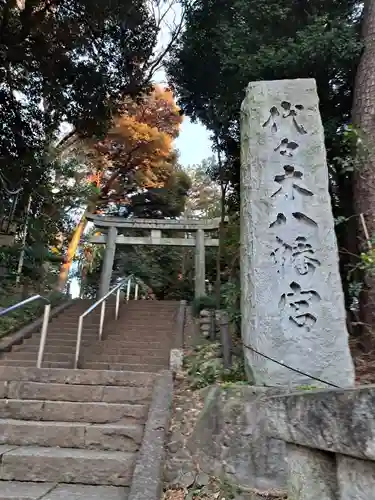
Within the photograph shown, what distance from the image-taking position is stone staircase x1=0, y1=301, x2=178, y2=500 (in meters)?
3.03

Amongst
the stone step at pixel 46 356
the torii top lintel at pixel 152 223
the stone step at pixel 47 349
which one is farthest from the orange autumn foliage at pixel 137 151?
the stone step at pixel 46 356

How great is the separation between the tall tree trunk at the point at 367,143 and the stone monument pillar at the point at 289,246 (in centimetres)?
121

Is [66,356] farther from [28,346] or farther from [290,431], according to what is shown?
[290,431]

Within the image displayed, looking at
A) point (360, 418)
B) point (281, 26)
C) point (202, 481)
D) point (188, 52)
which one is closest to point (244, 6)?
point (281, 26)

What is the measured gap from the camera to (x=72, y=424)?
3.68 metres

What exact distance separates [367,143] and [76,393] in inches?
Answer: 189

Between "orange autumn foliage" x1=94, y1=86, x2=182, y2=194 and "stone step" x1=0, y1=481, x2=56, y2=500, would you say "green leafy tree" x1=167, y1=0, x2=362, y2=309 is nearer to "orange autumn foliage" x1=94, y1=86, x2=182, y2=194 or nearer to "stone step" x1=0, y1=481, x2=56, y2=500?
"stone step" x1=0, y1=481, x2=56, y2=500

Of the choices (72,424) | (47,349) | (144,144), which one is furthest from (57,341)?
(144,144)

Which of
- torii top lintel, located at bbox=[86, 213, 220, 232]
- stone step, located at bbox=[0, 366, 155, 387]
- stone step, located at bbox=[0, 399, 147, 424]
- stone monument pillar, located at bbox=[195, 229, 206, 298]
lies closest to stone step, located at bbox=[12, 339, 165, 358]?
stone step, located at bbox=[0, 366, 155, 387]

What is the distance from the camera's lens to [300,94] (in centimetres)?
470

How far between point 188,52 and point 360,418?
10164 mm

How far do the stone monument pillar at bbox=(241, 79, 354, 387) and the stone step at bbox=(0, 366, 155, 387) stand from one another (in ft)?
4.37

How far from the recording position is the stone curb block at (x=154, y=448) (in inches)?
107

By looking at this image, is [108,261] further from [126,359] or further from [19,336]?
[126,359]
